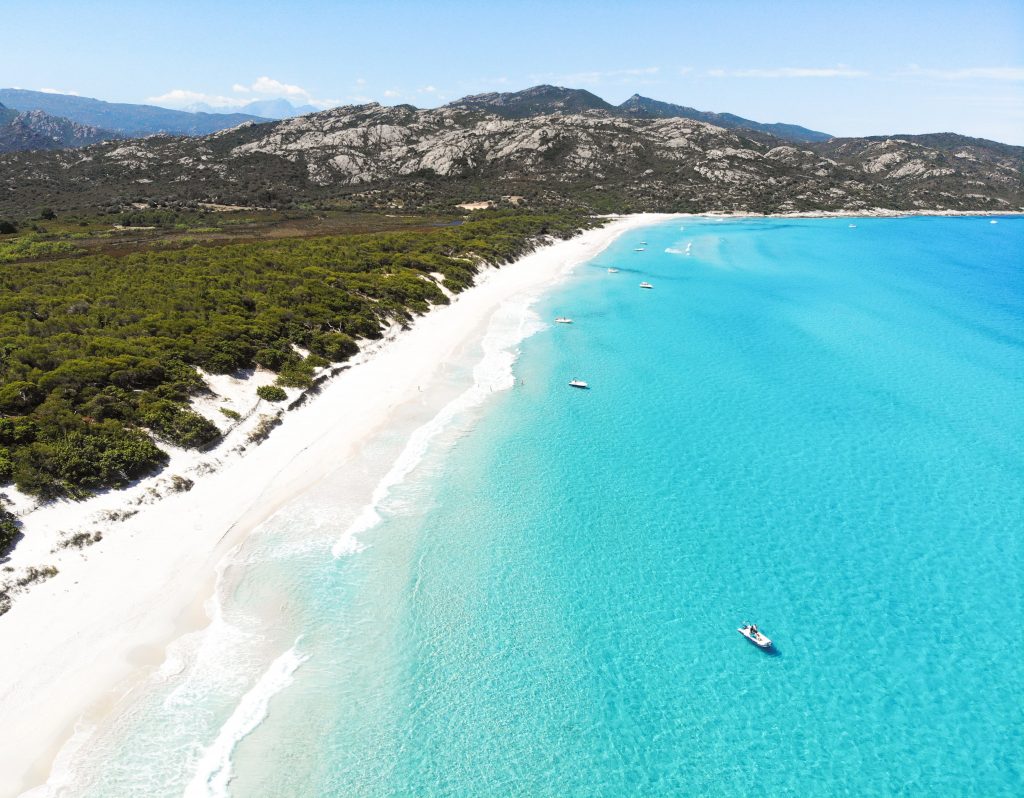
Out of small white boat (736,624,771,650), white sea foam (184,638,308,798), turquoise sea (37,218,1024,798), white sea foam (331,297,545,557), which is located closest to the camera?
white sea foam (184,638,308,798)

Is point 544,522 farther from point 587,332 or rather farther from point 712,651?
point 587,332

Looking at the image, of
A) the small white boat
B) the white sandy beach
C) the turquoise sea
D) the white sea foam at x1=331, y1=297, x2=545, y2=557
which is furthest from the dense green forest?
the small white boat

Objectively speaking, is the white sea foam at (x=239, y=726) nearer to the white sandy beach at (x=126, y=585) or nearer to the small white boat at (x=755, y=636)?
the white sandy beach at (x=126, y=585)

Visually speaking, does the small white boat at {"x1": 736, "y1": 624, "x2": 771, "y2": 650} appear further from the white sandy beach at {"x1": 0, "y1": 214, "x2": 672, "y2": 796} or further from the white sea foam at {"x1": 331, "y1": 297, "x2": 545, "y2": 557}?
the white sandy beach at {"x1": 0, "y1": 214, "x2": 672, "y2": 796}

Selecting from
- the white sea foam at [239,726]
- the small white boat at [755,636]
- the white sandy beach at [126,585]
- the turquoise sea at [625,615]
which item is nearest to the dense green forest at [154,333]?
the white sandy beach at [126,585]

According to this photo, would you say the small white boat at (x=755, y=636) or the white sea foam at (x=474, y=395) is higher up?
the white sea foam at (x=474, y=395)

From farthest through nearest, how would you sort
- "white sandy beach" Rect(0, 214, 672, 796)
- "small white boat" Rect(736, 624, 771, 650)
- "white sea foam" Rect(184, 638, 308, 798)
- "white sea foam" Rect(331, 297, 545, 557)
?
"white sea foam" Rect(331, 297, 545, 557) → "small white boat" Rect(736, 624, 771, 650) → "white sandy beach" Rect(0, 214, 672, 796) → "white sea foam" Rect(184, 638, 308, 798)
